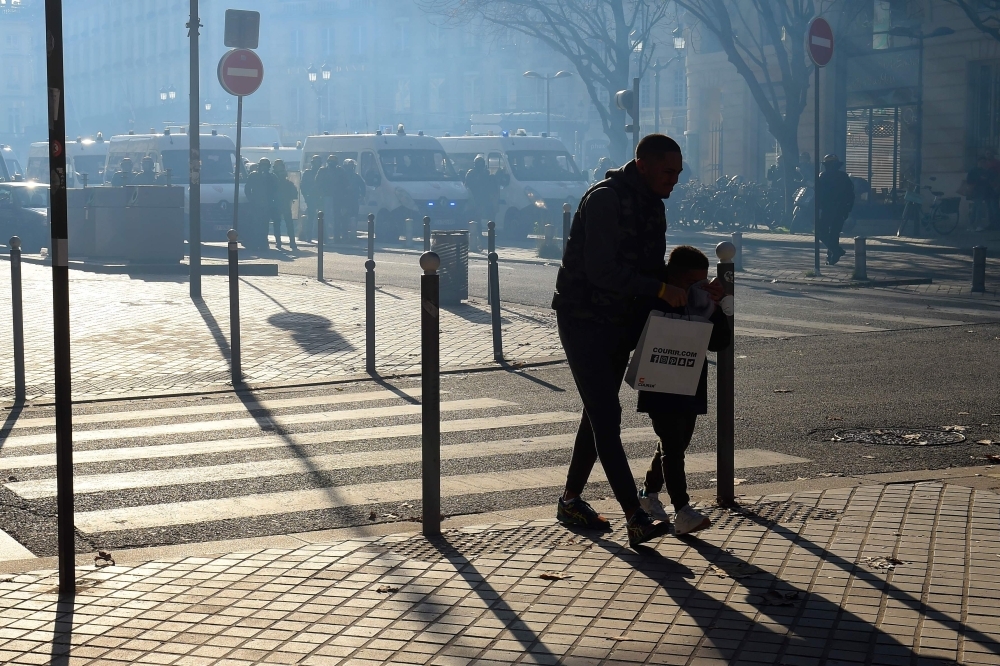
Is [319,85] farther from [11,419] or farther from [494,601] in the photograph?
[494,601]

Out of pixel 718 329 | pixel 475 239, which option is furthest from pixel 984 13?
pixel 718 329

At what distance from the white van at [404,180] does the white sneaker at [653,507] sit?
2852 cm

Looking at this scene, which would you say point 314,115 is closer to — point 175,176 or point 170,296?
point 175,176

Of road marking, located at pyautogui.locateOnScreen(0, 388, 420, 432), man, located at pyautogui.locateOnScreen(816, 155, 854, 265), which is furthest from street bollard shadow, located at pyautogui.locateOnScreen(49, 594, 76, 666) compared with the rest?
man, located at pyautogui.locateOnScreen(816, 155, 854, 265)

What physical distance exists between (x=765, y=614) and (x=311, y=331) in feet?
31.6

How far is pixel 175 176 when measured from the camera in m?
35.4

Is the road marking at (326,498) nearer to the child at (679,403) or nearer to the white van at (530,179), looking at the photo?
the child at (679,403)

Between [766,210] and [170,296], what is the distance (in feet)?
74.5

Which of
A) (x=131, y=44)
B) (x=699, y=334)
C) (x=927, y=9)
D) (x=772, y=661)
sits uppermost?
(x=131, y=44)

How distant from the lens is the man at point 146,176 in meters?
33.4

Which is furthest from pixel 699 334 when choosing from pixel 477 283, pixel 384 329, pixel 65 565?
pixel 477 283

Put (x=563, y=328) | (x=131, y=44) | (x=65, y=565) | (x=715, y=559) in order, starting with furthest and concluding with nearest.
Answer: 1. (x=131, y=44)
2. (x=563, y=328)
3. (x=715, y=559)
4. (x=65, y=565)

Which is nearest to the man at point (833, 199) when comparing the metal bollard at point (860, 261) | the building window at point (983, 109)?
the metal bollard at point (860, 261)

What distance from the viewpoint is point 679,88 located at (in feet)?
241
